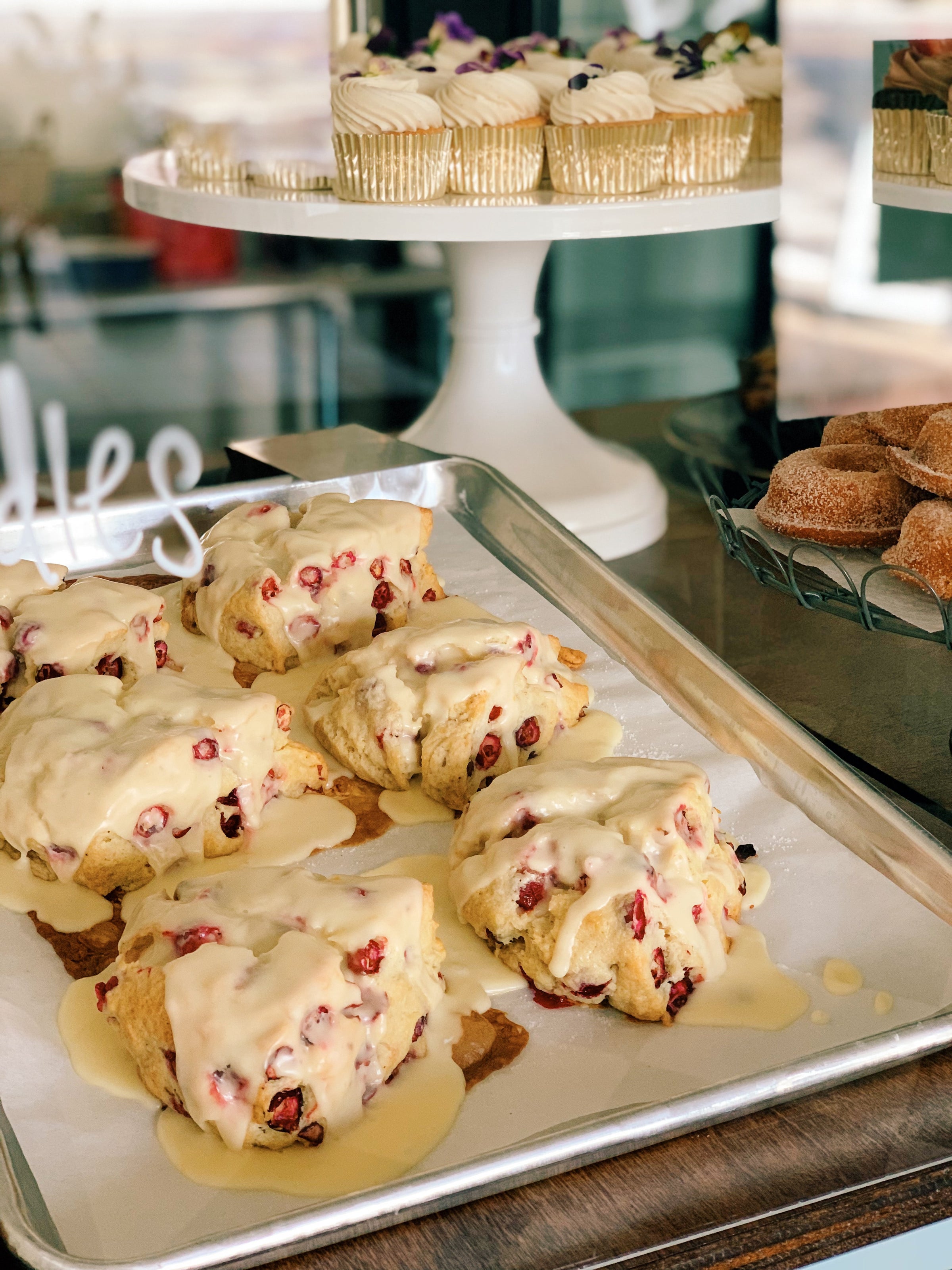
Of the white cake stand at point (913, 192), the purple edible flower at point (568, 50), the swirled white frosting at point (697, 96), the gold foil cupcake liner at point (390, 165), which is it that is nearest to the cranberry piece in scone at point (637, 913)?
the white cake stand at point (913, 192)

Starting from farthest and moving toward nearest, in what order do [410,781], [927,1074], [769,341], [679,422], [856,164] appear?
[769,341] < [679,422] < [856,164] < [410,781] < [927,1074]

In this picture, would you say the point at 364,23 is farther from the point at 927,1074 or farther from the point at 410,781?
the point at 927,1074

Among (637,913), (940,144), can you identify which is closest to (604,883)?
(637,913)

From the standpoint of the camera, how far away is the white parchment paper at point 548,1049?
0.62 metres

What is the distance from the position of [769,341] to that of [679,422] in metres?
1.79

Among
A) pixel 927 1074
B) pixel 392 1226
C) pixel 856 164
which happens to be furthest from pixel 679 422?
pixel 392 1226

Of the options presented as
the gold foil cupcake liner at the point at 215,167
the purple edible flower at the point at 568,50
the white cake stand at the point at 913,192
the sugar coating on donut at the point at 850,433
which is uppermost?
the purple edible flower at the point at 568,50

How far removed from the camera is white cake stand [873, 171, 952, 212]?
112 cm

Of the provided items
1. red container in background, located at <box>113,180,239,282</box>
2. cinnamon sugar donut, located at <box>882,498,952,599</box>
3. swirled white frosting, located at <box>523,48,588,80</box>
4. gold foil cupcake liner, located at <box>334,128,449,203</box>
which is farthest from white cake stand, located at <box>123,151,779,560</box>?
red container in background, located at <box>113,180,239,282</box>

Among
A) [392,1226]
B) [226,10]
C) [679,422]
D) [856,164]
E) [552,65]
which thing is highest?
[226,10]

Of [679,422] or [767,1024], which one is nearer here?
[767,1024]

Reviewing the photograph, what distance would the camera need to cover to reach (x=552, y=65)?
180 cm

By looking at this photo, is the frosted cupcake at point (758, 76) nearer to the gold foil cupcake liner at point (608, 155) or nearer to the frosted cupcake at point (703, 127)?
the frosted cupcake at point (703, 127)

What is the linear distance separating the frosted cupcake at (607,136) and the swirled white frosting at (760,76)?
1.13 ft
